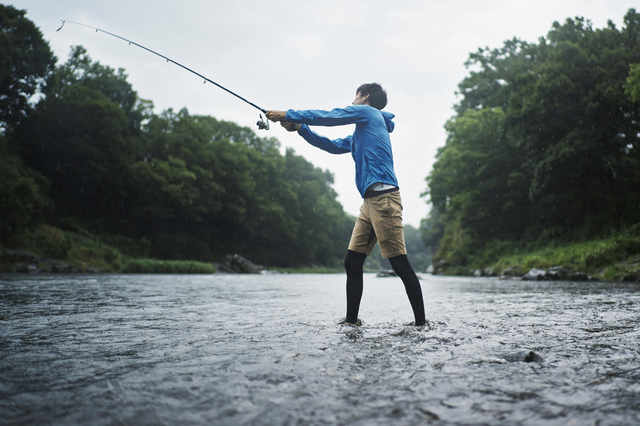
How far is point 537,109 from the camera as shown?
21.6m

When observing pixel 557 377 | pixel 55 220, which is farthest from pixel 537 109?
pixel 55 220

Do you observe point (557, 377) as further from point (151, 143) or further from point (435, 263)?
point (151, 143)

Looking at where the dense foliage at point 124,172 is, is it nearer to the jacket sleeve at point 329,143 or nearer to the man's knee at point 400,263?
the jacket sleeve at point 329,143

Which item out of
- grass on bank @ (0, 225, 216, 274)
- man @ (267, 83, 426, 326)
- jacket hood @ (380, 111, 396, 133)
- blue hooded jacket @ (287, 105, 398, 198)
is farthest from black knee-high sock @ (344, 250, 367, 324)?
grass on bank @ (0, 225, 216, 274)

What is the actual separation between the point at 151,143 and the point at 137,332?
129 feet

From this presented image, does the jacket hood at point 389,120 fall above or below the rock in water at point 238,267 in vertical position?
above

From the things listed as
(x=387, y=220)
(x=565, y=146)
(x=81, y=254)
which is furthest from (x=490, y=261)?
(x=387, y=220)

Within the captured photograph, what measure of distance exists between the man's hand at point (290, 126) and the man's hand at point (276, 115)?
97 millimetres

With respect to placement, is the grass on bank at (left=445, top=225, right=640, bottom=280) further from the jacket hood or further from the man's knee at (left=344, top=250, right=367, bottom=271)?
the man's knee at (left=344, top=250, right=367, bottom=271)

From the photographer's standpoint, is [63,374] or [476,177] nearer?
[63,374]

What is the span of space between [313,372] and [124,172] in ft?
116

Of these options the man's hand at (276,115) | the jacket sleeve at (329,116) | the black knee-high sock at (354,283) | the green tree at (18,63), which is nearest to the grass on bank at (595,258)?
the black knee-high sock at (354,283)

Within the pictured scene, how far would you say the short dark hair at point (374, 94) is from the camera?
443 cm

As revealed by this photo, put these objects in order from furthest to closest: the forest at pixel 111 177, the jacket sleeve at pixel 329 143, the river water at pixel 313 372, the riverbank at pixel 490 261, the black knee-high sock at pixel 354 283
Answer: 1. the forest at pixel 111 177
2. the riverbank at pixel 490 261
3. the jacket sleeve at pixel 329 143
4. the black knee-high sock at pixel 354 283
5. the river water at pixel 313 372
